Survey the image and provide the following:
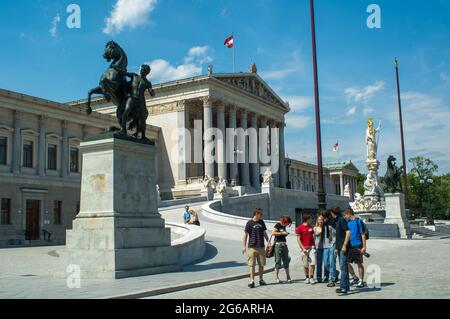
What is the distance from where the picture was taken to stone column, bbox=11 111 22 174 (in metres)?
44.7

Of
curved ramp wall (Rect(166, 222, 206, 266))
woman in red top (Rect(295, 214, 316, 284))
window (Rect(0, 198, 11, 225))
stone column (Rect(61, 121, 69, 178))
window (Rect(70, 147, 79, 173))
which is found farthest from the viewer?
window (Rect(70, 147, 79, 173))

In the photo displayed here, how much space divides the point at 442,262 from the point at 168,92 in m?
51.7

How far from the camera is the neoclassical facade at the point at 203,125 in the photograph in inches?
2443

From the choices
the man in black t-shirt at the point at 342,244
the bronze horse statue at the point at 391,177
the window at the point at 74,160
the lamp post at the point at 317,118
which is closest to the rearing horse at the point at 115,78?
the man in black t-shirt at the point at 342,244

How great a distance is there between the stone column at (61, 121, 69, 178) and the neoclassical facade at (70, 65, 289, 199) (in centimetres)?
1001

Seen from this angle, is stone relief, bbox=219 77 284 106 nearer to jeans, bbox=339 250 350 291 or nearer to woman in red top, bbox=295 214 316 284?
woman in red top, bbox=295 214 316 284

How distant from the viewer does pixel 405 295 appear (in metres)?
10.0

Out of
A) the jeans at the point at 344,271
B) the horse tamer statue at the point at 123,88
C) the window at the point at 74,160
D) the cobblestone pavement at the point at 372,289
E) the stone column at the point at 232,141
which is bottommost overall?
the cobblestone pavement at the point at 372,289

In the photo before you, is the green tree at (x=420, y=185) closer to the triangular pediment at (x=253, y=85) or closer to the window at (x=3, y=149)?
the triangular pediment at (x=253, y=85)

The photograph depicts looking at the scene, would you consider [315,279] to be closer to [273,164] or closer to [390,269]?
[390,269]

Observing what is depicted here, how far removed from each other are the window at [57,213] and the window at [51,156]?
345 centimetres

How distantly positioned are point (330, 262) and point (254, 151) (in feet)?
199

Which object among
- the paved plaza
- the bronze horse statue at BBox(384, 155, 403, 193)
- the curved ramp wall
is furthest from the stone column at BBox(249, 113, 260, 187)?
the paved plaza

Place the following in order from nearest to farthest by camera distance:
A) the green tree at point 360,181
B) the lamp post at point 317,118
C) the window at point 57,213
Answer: the lamp post at point 317,118
the window at point 57,213
the green tree at point 360,181
